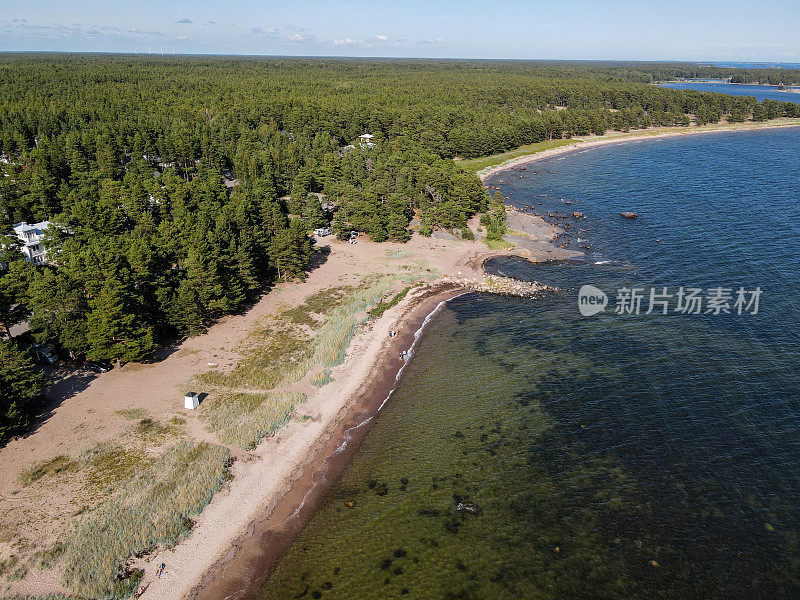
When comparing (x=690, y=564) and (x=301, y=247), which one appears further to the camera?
(x=301, y=247)

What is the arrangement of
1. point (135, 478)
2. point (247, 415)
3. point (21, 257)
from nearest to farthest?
1. point (135, 478)
2. point (247, 415)
3. point (21, 257)

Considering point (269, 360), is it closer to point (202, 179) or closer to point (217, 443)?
point (217, 443)

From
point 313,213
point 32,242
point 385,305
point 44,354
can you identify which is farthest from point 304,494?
point 32,242

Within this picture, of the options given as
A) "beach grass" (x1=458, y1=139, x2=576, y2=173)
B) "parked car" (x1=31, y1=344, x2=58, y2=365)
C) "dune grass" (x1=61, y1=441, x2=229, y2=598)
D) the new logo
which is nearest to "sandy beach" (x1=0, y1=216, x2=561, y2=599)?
"dune grass" (x1=61, y1=441, x2=229, y2=598)

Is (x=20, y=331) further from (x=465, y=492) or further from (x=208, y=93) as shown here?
(x=208, y=93)

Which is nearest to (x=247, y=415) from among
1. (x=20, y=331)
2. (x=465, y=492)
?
(x=465, y=492)

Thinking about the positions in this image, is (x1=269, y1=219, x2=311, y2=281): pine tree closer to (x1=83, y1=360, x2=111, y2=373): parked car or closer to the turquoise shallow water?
the turquoise shallow water

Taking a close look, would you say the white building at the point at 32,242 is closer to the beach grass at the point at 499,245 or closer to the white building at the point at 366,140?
the beach grass at the point at 499,245
